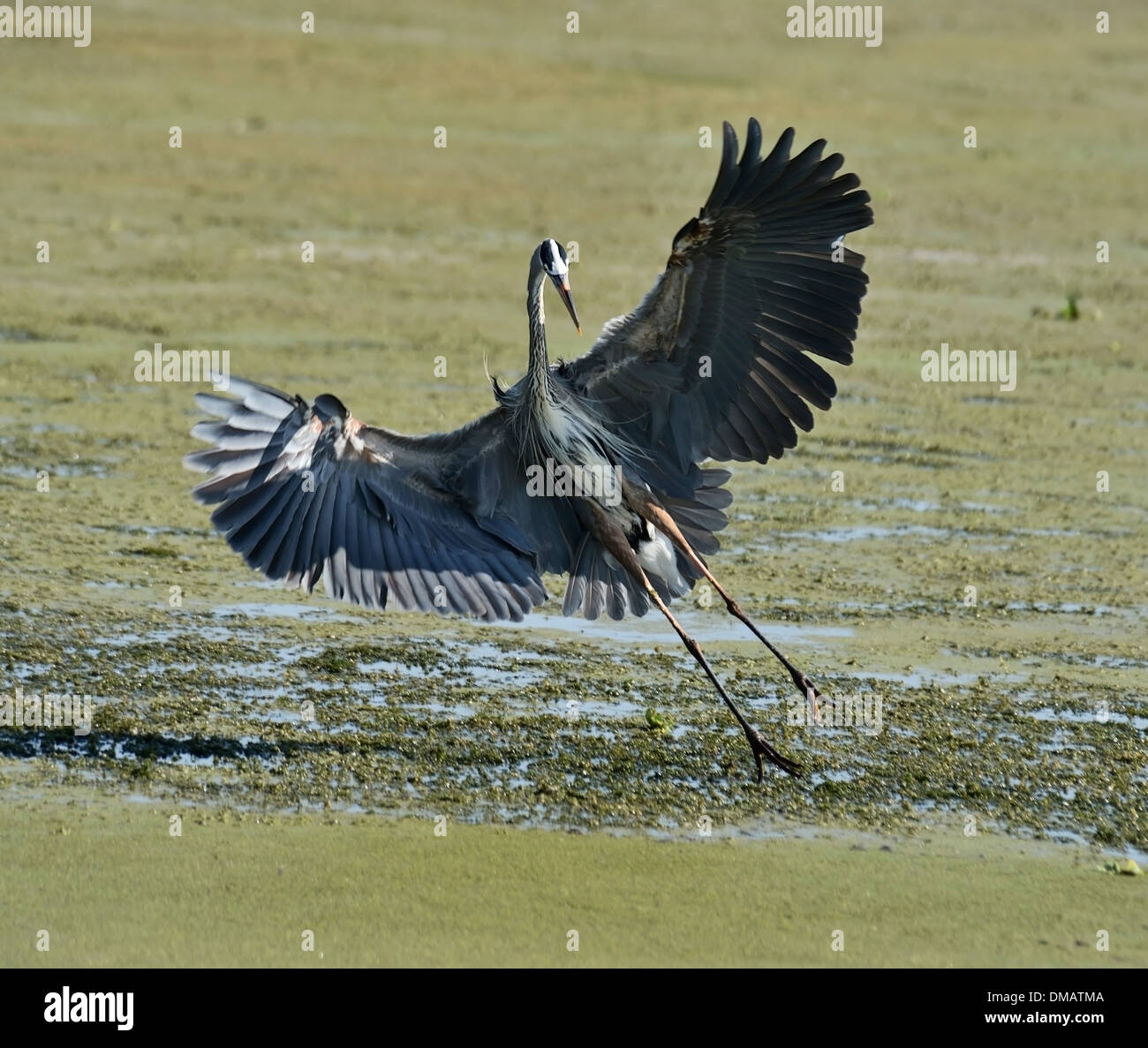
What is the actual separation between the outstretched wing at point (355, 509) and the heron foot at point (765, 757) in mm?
913

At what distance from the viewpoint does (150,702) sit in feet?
Result: 19.6

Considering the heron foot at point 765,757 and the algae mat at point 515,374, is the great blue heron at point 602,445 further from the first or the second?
the algae mat at point 515,374

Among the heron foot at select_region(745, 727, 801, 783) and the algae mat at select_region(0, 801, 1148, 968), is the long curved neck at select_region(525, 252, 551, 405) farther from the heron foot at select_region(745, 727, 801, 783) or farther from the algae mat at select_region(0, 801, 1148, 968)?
the algae mat at select_region(0, 801, 1148, 968)

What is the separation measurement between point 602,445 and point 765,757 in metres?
1.24

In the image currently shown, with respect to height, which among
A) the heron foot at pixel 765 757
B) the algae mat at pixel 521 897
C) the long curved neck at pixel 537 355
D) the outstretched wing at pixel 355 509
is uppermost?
the long curved neck at pixel 537 355

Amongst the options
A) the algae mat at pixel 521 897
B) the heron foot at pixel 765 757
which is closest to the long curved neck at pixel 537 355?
the heron foot at pixel 765 757

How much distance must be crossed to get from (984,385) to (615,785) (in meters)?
6.17

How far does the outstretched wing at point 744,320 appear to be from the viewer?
5477mm

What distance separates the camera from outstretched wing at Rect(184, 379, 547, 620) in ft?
17.9

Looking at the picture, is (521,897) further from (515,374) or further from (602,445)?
(515,374)

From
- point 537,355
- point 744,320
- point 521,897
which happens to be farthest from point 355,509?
point 521,897

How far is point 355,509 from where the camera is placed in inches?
229

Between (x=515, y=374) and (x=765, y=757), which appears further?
(x=515, y=374)

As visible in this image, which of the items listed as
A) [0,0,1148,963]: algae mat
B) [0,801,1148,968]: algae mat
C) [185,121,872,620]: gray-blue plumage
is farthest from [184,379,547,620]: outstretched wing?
[0,801,1148,968]: algae mat
